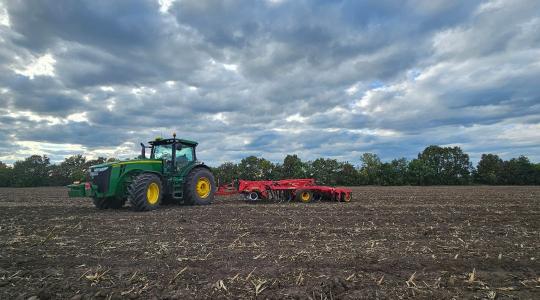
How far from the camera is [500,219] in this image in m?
9.41

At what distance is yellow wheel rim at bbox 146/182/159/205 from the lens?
39.3 ft

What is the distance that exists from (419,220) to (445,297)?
18.9ft

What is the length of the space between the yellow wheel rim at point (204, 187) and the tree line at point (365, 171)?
2461cm

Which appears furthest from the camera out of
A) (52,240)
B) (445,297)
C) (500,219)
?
(500,219)

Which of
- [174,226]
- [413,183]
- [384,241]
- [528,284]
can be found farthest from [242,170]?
[528,284]

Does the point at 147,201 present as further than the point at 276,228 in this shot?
Yes

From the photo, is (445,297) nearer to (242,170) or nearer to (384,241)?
(384,241)

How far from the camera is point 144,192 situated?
1130 centimetres

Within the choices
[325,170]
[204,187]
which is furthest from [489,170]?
[204,187]

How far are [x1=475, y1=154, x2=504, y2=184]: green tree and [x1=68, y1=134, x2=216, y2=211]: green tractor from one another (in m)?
46.3

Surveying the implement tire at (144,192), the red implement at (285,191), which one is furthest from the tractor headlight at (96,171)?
the red implement at (285,191)

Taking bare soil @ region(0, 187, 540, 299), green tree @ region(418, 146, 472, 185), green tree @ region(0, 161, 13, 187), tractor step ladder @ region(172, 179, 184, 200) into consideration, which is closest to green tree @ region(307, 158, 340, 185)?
green tree @ region(418, 146, 472, 185)

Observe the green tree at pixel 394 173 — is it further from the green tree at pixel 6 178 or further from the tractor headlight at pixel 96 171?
the green tree at pixel 6 178

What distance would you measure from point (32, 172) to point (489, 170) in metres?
61.2
